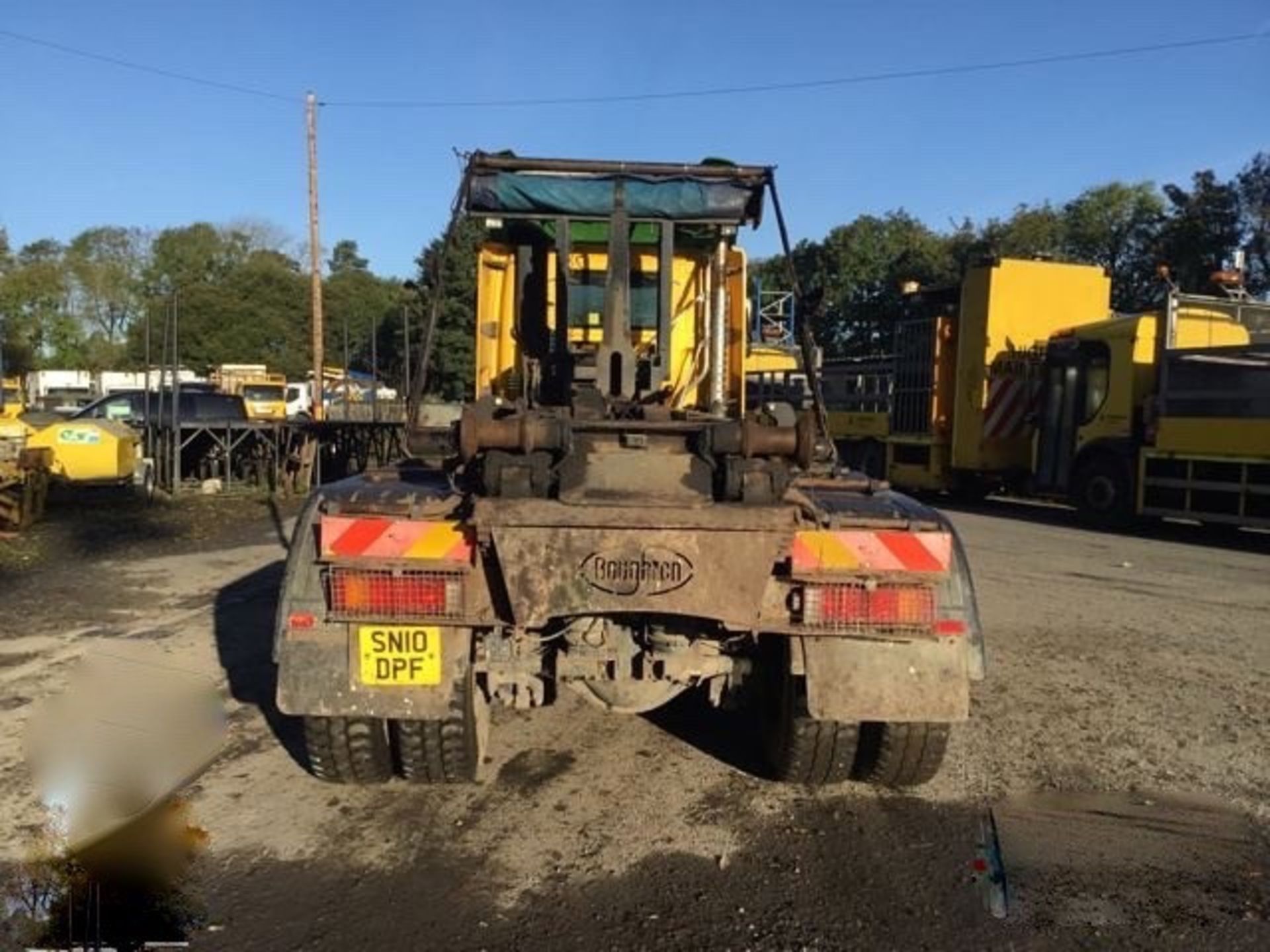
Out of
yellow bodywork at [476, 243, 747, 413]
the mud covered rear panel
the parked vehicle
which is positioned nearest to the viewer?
the mud covered rear panel

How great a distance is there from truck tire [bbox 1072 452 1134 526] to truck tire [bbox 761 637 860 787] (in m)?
11.9

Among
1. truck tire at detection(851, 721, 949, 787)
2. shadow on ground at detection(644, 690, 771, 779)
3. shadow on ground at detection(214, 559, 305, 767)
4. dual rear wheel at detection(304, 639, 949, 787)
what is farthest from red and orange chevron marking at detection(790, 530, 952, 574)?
shadow on ground at detection(214, 559, 305, 767)

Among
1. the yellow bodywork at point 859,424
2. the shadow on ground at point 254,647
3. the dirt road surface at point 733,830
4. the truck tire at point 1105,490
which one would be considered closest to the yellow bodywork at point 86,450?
the shadow on ground at point 254,647

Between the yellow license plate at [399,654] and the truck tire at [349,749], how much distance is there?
0.30 metres

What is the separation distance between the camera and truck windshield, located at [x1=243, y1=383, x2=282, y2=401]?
2933 centimetres

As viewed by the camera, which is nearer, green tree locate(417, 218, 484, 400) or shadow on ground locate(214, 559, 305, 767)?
green tree locate(417, 218, 484, 400)

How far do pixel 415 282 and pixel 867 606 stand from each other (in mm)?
4293

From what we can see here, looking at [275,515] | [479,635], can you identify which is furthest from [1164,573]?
[275,515]

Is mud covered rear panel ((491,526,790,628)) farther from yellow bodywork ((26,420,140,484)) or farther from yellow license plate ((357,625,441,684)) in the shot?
yellow bodywork ((26,420,140,484))

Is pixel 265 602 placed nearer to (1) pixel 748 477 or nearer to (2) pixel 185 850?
(2) pixel 185 850

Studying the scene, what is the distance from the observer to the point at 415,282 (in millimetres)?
7148

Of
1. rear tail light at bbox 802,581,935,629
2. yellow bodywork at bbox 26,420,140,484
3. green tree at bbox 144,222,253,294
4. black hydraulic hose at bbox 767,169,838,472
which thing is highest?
green tree at bbox 144,222,253,294

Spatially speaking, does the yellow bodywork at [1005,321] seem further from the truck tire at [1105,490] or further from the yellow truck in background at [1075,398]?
the truck tire at [1105,490]

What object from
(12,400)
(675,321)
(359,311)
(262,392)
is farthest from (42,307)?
(675,321)
